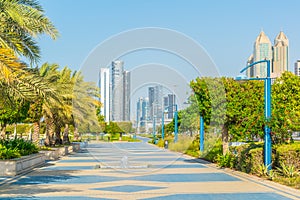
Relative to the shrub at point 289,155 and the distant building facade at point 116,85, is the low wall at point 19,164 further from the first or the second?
the distant building facade at point 116,85

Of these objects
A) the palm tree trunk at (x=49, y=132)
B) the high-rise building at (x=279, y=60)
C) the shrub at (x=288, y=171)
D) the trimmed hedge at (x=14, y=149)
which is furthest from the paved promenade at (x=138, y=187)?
the palm tree trunk at (x=49, y=132)

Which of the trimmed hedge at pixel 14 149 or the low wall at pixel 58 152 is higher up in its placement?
the trimmed hedge at pixel 14 149

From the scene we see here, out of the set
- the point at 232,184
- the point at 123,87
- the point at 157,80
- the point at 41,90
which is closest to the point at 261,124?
the point at 232,184

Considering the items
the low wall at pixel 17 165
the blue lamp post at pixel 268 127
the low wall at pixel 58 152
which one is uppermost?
the blue lamp post at pixel 268 127

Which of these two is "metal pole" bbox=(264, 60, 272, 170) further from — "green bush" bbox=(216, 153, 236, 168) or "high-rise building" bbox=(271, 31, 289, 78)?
"green bush" bbox=(216, 153, 236, 168)

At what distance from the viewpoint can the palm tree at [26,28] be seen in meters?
16.5

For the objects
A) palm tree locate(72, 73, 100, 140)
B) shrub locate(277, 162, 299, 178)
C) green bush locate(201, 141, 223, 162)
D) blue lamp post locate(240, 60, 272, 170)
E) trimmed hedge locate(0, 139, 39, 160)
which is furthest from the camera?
palm tree locate(72, 73, 100, 140)

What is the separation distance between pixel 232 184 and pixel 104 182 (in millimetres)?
4489

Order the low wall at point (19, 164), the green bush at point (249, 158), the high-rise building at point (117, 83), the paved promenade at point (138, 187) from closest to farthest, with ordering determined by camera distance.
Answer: the paved promenade at point (138, 187)
the green bush at point (249, 158)
the low wall at point (19, 164)
the high-rise building at point (117, 83)

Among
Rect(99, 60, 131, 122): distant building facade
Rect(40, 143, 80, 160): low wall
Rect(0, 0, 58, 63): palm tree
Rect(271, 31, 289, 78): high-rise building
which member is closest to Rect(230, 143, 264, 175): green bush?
Rect(271, 31, 289, 78): high-rise building

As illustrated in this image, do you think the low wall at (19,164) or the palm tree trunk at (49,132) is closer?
the low wall at (19,164)

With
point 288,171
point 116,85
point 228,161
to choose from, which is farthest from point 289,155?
point 116,85

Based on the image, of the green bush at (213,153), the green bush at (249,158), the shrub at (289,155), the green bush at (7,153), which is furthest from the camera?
the green bush at (213,153)

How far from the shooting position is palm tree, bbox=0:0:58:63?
1645 cm
